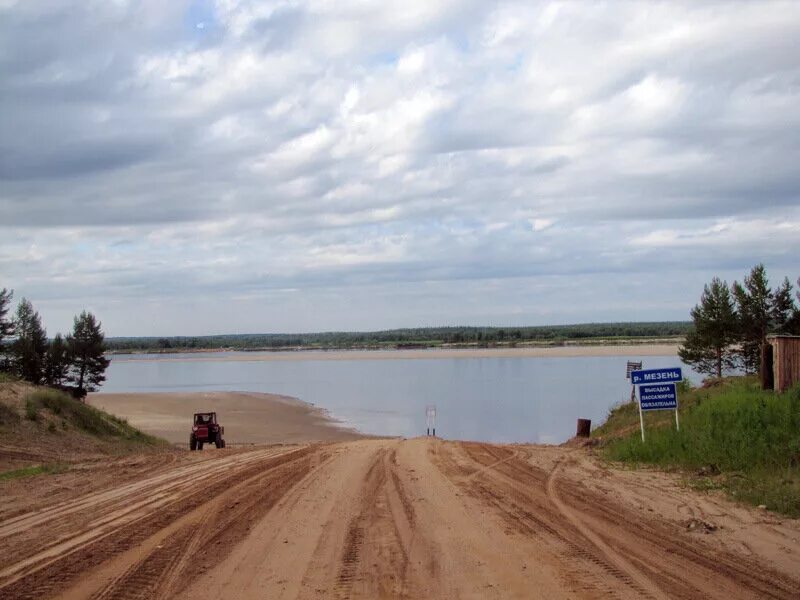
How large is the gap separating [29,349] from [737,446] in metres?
46.4

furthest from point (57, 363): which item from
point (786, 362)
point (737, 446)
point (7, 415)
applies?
point (737, 446)

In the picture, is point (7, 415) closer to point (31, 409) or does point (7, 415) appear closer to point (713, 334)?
point (31, 409)

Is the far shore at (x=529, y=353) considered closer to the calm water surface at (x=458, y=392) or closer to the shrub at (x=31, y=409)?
the calm water surface at (x=458, y=392)

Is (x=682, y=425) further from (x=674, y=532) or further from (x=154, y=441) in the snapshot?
(x=154, y=441)

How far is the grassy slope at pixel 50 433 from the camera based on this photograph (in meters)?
20.1

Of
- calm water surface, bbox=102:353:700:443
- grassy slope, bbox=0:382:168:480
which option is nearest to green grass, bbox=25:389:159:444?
grassy slope, bbox=0:382:168:480

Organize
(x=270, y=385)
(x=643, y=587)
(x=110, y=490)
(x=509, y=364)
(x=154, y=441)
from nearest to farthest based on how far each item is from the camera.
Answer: (x=643, y=587) < (x=110, y=490) < (x=154, y=441) < (x=270, y=385) < (x=509, y=364)

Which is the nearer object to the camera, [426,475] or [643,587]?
[643,587]

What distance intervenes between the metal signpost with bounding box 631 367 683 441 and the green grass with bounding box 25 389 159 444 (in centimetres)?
1891

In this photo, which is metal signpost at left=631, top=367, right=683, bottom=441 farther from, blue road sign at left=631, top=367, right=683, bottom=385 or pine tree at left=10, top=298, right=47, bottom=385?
pine tree at left=10, top=298, right=47, bottom=385

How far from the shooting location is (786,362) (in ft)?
63.3

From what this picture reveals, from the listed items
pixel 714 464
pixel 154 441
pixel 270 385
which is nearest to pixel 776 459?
pixel 714 464

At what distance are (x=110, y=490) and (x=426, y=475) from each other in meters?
5.52

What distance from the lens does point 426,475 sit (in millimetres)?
14797
